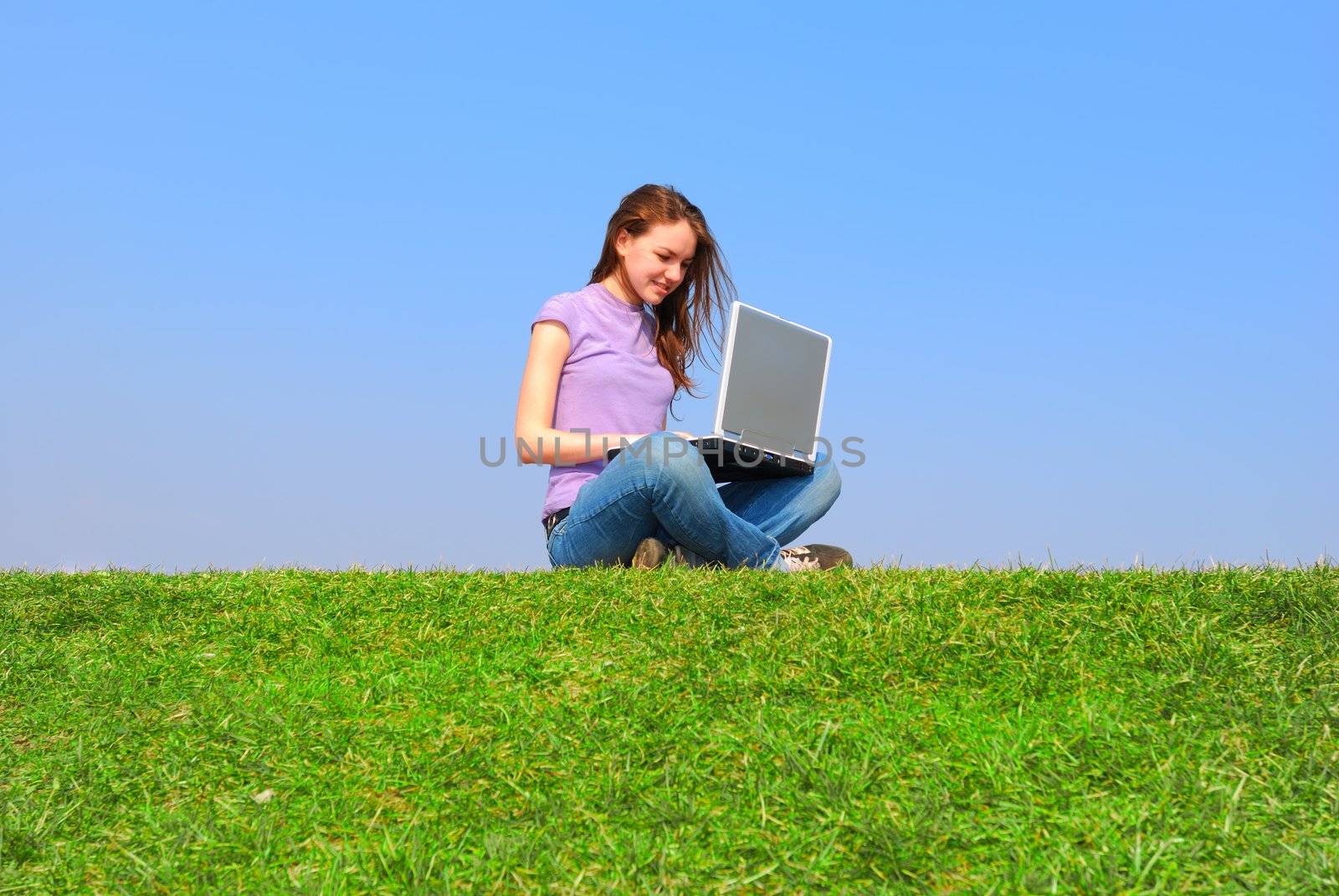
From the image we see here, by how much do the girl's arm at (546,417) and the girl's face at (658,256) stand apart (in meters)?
0.68

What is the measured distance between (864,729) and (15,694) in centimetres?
428

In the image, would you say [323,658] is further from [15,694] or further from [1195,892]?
[1195,892]

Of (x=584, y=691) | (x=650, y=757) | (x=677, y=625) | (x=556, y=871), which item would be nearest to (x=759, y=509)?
(x=677, y=625)

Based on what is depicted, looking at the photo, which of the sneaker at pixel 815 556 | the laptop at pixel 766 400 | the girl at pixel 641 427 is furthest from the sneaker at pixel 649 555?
the sneaker at pixel 815 556

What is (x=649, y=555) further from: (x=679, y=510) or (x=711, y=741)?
(x=711, y=741)

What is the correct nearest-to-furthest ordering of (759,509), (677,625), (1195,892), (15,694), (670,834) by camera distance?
(1195,892) < (670,834) < (677,625) < (15,694) < (759,509)

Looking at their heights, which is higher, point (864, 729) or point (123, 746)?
point (864, 729)

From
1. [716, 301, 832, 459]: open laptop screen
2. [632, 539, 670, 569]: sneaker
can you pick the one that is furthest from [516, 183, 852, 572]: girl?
[716, 301, 832, 459]: open laptop screen

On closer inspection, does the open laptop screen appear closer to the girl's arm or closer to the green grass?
the girl's arm

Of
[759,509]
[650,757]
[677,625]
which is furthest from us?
[759,509]

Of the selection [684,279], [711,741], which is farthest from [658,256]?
[711,741]

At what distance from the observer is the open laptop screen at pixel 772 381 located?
6863 mm

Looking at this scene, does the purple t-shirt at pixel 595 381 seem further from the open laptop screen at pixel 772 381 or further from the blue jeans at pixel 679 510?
the open laptop screen at pixel 772 381

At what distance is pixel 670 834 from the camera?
3543 mm
